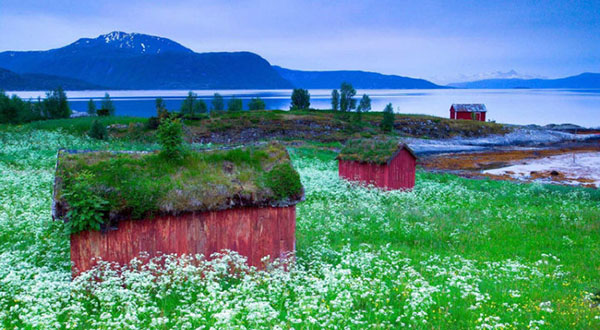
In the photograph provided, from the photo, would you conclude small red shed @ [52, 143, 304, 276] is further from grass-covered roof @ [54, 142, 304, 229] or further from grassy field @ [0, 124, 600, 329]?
grassy field @ [0, 124, 600, 329]

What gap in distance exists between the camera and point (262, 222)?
11.3 m

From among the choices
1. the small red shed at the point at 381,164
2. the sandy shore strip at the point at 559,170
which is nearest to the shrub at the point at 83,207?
the small red shed at the point at 381,164

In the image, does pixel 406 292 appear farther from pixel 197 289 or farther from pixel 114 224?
pixel 114 224

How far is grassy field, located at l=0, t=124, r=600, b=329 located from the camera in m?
7.26

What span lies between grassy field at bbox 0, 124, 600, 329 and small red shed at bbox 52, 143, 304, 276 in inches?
23.8

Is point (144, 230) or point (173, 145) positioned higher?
point (173, 145)

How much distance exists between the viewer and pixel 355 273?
419 inches

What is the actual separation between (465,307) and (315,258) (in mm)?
4585

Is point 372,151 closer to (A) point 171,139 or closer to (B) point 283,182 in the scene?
(B) point 283,182

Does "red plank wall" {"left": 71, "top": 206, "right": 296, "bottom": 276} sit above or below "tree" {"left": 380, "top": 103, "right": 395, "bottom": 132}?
below

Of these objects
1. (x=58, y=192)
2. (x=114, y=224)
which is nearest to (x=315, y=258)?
(x=114, y=224)

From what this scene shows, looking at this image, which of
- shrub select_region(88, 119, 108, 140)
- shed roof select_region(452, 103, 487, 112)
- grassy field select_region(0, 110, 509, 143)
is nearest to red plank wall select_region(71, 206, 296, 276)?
shrub select_region(88, 119, 108, 140)

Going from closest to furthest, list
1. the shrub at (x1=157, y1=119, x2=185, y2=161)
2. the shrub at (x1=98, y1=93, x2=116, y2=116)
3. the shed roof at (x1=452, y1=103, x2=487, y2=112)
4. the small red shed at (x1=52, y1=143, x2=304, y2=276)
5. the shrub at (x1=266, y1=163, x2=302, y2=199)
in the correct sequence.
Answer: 1. the small red shed at (x1=52, y1=143, x2=304, y2=276)
2. the shrub at (x1=157, y1=119, x2=185, y2=161)
3. the shrub at (x1=266, y1=163, x2=302, y2=199)
4. the shrub at (x1=98, y1=93, x2=116, y2=116)
5. the shed roof at (x1=452, y1=103, x2=487, y2=112)

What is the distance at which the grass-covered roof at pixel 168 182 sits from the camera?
9.84 metres
